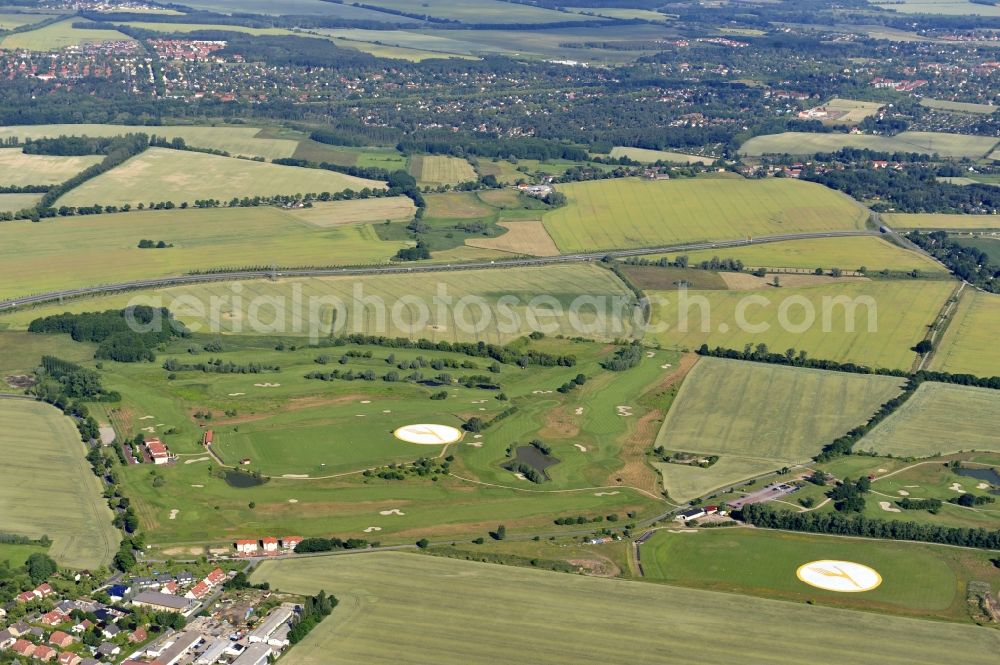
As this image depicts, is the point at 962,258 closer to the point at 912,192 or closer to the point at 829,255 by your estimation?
the point at 829,255

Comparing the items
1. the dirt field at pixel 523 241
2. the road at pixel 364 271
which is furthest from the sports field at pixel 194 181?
the road at pixel 364 271

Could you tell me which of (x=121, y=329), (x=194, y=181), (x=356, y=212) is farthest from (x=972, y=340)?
(x=194, y=181)

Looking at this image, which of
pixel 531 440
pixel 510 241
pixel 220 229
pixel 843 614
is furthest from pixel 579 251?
pixel 843 614

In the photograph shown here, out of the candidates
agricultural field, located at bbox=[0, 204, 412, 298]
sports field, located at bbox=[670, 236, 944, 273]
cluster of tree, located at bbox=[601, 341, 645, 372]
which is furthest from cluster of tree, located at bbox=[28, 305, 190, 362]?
sports field, located at bbox=[670, 236, 944, 273]

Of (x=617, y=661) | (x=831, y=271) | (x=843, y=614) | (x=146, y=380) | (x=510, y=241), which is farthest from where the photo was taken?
(x=510, y=241)

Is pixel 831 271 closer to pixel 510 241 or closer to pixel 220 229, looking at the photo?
pixel 510 241
